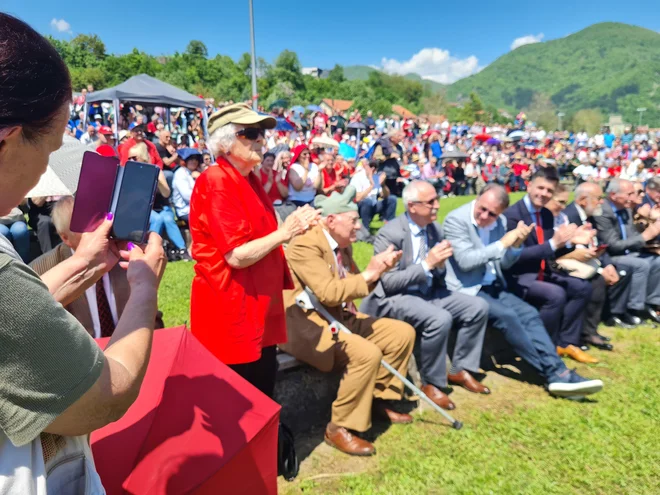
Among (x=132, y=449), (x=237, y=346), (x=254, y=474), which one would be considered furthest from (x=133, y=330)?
(x=237, y=346)

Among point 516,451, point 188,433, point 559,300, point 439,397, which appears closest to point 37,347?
point 188,433

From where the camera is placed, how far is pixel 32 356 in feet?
2.61

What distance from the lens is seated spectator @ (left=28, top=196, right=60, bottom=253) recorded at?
6148mm

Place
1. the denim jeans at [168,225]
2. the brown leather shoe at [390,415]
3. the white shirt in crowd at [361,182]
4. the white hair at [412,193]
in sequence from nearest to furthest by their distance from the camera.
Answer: the brown leather shoe at [390,415], the white hair at [412,193], the denim jeans at [168,225], the white shirt in crowd at [361,182]

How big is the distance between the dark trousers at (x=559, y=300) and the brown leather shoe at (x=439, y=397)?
142 cm

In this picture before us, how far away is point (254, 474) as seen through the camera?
1.84 metres

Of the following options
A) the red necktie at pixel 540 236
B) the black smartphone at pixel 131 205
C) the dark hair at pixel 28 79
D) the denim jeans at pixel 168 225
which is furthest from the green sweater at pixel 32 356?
the denim jeans at pixel 168 225

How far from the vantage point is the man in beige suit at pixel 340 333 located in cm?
315

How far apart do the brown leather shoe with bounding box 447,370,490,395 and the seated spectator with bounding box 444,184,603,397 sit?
441 mm

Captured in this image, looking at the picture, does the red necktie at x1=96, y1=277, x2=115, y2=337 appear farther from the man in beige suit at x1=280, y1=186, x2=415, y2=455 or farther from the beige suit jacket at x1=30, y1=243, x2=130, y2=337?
the man in beige suit at x1=280, y1=186, x2=415, y2=455

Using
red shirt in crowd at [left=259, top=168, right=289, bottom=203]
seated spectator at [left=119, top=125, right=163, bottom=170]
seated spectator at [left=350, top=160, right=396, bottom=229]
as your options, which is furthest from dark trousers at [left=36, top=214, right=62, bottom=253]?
seated spectator at [left=350, top=160, right=396, bottom=229]

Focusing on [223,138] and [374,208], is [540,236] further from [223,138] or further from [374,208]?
[374,208]

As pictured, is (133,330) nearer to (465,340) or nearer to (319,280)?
(319,280)

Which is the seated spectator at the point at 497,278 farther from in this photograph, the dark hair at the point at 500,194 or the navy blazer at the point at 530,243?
the navy blazer at the point at 530,243
